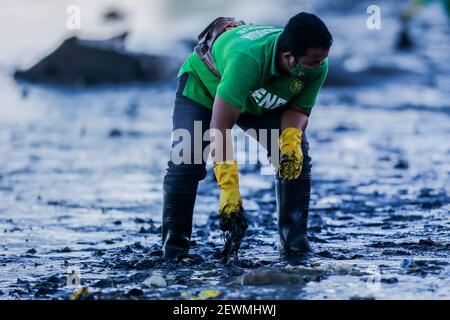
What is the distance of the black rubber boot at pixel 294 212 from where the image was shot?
614 centimetres

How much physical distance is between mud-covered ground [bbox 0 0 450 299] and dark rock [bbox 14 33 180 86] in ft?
1.38

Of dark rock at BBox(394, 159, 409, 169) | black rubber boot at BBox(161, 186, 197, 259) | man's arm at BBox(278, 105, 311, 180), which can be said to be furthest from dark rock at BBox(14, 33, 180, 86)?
man's arm at BBox(278, 105, 311, 180)

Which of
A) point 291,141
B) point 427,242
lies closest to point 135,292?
point 291,141

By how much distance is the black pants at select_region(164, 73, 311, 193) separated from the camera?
596 cm

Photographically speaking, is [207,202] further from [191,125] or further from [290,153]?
[290,153]

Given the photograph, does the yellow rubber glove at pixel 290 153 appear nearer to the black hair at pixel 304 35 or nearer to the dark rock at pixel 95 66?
the black hair at pixel 304 35

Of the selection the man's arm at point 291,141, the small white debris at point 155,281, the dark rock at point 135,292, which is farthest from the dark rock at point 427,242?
the dark rock at point 135,292

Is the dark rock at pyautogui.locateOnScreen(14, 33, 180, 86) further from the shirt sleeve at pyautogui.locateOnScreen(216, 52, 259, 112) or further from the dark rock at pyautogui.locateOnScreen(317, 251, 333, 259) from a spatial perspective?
the shirt sleeve at pyautogui.locateOnScreen(216, 52, 259, 112)

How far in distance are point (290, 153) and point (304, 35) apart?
801 millimetres
